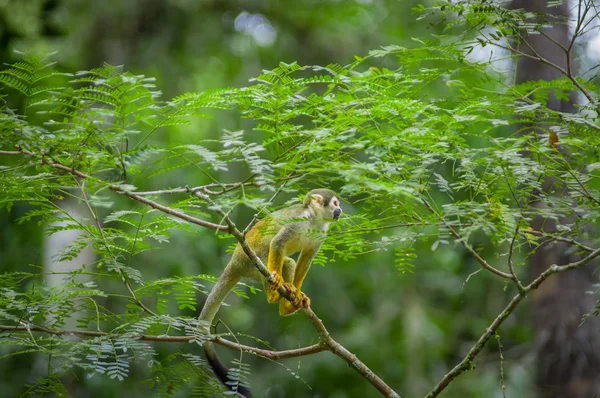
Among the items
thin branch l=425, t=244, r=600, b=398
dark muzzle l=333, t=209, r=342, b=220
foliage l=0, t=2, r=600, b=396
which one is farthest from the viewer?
dark muzzle l=333, t=209, r=342, b=220

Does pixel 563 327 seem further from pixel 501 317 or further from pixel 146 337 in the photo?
pixel 146 337

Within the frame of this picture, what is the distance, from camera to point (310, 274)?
8.48 m

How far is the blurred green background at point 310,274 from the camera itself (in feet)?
24.1

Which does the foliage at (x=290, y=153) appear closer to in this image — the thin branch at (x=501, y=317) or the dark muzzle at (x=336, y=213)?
the thin branch at (x=501, y=317)

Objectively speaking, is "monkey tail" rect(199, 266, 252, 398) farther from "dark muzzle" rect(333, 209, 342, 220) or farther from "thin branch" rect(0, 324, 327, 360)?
"dark muzzle" rect(333, 209, 342, 220)

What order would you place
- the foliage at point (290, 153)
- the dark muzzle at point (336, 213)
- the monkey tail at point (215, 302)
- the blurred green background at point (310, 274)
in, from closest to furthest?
the foliage at point (290, 153)
the dark muzzle at point (336, 213)
the monkey tail at point (215, 302)
the blurred green background at point (310, 274)

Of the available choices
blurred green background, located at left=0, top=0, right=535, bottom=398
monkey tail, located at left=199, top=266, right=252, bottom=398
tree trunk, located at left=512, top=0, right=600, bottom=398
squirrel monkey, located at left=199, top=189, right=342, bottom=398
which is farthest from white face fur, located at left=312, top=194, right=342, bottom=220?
blurred green background, located at left=0, top=0, right=535, bottom=398

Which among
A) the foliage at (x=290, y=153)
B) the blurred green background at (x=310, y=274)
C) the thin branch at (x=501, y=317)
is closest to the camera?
the foliage at (x=290, y=153)

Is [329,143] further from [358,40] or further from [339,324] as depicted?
[339,324]

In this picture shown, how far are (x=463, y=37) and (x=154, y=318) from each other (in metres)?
1.59

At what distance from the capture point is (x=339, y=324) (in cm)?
877

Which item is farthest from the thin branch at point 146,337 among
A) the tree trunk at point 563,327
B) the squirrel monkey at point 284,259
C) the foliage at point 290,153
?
the tree trunk at point 563,327

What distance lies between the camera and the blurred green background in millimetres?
7344

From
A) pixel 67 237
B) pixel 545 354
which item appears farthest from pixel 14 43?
pixel 545 354
